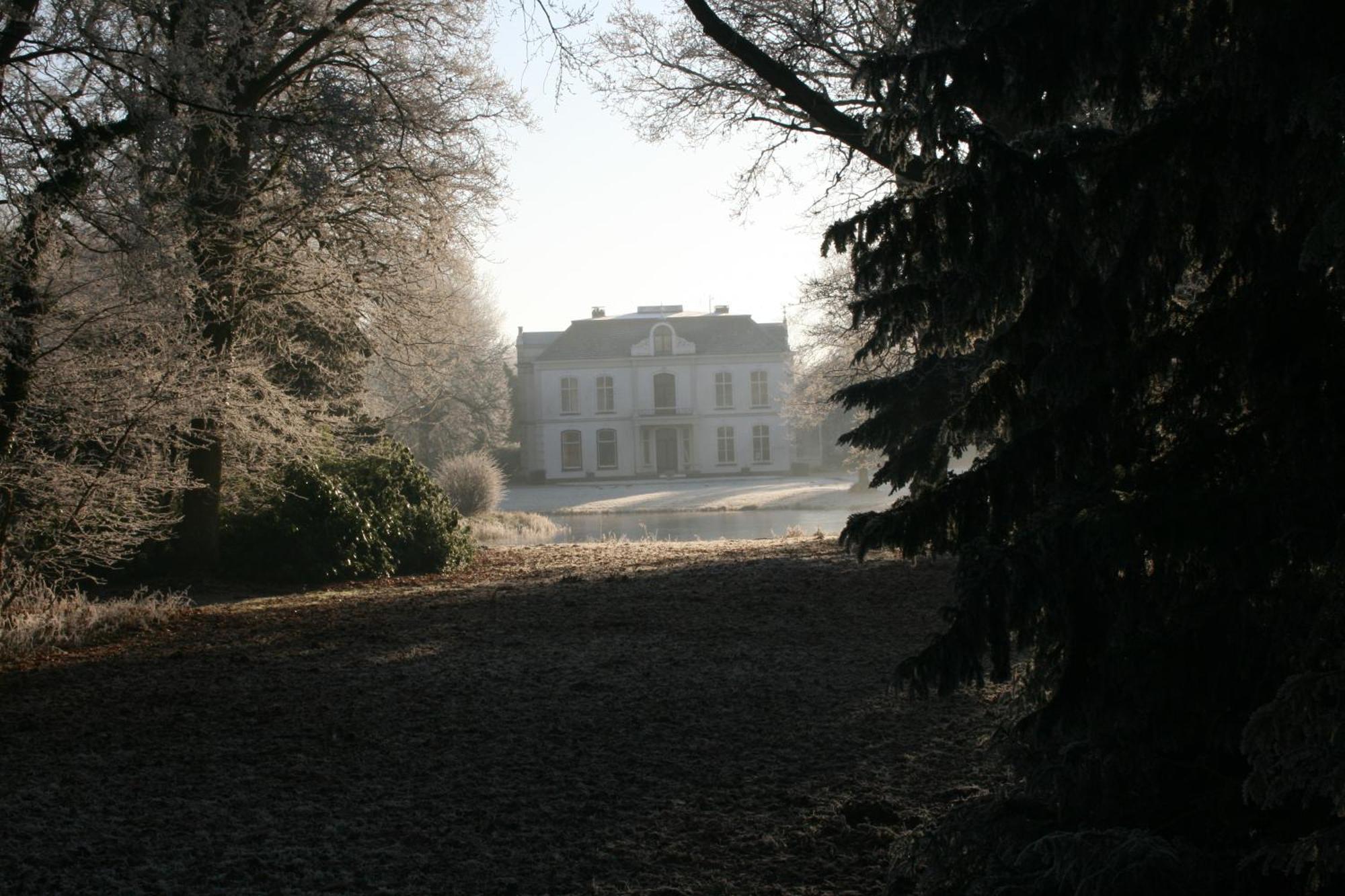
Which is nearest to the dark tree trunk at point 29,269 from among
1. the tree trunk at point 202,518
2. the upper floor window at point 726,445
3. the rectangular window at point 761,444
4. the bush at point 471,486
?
the tree trunk at point 202,518

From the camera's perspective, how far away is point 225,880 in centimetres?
357

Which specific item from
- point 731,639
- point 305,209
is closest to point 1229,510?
point 731,639

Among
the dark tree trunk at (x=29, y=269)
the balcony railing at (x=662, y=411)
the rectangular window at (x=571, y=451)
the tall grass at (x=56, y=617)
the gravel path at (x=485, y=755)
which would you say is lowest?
the gravel path at (x=485, y=755)

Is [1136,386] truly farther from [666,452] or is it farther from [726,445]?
[666,452]

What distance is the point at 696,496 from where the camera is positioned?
37.1 metres

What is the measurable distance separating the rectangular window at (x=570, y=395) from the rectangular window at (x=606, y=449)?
1509mm

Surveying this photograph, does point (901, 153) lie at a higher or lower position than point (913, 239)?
higher

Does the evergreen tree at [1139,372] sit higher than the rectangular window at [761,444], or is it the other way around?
the rectangular window at [761,444]

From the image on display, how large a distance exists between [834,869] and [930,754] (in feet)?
4.41

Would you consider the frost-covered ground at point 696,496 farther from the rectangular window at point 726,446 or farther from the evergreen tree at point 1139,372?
the evergreen tree at point 1139,372

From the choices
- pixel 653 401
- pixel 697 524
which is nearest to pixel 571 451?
pixel 653 401

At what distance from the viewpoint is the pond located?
74.7 ft

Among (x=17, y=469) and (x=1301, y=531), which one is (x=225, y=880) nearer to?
(x=1301, y=531)

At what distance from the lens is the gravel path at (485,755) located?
12.2 ft
